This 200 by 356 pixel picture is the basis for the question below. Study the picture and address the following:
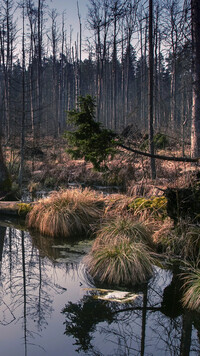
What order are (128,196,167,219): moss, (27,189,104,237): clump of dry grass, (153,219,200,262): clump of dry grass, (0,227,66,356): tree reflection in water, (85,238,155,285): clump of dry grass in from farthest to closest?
(27,189,104,237): clump of dry grass, (128,196,167,219): moss, (153,219,200,262): clump of dry grass, (85,238,155,285): clump of dry grass, (0,227,66,356): tree reflection in water

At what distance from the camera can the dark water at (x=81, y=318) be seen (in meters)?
4.07

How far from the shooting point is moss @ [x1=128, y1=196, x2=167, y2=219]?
322 inches

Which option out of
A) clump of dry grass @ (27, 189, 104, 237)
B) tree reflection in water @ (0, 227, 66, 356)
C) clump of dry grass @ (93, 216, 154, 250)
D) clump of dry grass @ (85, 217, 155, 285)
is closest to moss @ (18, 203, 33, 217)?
clump of dry grass @ (27, 189, 104, 237)

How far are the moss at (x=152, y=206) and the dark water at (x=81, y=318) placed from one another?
2.17m

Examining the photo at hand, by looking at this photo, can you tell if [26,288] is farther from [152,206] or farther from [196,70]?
[196,70]

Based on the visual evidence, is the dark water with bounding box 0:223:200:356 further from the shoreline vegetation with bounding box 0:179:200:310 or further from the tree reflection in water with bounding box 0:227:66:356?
the shoreline vegetation with bounding box 0:179:200:310

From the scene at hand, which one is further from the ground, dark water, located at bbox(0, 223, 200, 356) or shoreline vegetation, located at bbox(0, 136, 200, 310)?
shoreline vegetation, located at bbox(0, 136, 200, 310)

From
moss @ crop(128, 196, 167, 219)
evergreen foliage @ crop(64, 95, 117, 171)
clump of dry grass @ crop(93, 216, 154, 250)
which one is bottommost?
clump of dry grass @ crop(93, 216, 154, 250)

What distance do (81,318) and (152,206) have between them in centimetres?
415

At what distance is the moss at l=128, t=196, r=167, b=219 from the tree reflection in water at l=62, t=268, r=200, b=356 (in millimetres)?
2988

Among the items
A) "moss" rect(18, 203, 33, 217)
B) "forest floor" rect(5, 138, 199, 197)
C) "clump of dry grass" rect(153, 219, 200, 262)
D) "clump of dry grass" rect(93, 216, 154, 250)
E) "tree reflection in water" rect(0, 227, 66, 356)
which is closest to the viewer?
"tree reflection in water" rect(0, 227, 66, 356)

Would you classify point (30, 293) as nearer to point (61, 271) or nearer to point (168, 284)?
point (61, 271)

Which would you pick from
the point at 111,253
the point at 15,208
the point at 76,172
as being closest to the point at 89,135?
the point at 111,253

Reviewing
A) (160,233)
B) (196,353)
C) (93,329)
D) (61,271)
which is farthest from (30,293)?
(160,233)
